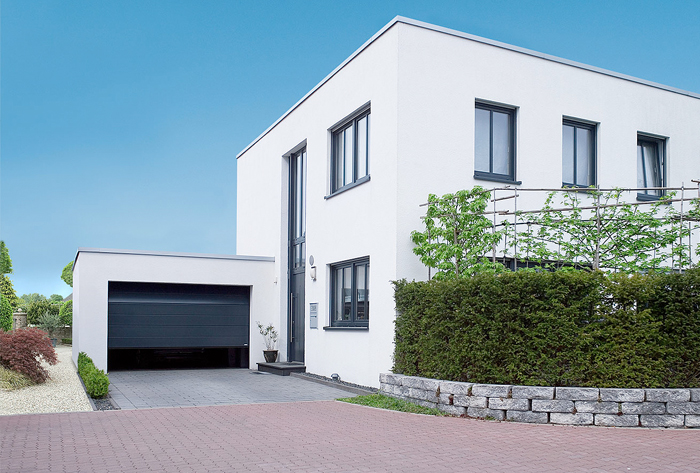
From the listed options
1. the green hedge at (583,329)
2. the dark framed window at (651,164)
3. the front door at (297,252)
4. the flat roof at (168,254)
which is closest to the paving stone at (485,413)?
the green hedge at (583,329)

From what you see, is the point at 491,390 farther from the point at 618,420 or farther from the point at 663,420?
the point at 663,420

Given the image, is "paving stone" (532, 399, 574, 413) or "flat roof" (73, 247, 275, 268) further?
"flat roof" (73, 247, 275, 268)

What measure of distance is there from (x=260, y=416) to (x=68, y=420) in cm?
262

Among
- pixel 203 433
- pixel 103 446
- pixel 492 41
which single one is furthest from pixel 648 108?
pixel 103 446

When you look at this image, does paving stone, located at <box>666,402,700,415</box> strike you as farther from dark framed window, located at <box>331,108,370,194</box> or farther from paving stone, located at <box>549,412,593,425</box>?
dark framed window, located at <box>331,108,370,194</box>

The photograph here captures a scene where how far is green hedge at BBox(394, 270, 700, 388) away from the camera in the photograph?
8.65 m

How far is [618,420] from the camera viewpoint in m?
8.48

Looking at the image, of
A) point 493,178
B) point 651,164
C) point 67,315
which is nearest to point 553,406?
point 493,178

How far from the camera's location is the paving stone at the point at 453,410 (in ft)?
30.2

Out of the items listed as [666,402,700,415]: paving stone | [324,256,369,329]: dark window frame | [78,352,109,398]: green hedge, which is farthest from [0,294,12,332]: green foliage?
[666,402,700,415]: paving stone

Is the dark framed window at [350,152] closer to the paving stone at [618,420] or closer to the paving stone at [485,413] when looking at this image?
the paving stone at [485,413]

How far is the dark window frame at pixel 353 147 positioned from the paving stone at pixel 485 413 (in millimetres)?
5025

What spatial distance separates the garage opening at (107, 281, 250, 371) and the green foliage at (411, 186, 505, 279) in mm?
7195

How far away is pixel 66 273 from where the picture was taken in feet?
176
